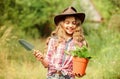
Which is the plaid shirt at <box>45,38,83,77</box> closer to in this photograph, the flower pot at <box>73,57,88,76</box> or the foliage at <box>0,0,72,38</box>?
the flower pot at <box>73,57,88,76</box>

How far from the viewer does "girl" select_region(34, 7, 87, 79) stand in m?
6.13

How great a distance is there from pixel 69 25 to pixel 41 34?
39.1 ft

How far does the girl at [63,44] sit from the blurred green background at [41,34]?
33 cm

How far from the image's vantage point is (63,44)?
6.22 meters

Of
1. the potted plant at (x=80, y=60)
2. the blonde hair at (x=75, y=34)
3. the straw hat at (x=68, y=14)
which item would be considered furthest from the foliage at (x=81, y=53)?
the straw hat at (x=68, y=14)

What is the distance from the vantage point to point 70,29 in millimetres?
6223

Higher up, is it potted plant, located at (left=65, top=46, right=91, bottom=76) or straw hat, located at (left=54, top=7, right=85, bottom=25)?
straw hat, located at (left=54, top=7, right=85, bottom=25)

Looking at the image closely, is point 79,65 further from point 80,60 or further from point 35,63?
point 35,63

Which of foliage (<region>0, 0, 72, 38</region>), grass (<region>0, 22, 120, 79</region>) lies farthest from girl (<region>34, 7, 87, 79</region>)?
foliage (<region>0, 0, 72, 38</region>)

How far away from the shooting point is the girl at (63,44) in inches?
241

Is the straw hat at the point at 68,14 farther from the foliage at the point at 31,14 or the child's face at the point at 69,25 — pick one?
the foliage at the point at 31,14

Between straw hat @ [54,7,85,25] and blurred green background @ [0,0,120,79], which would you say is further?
blurred green background @ [0,0,120,79]

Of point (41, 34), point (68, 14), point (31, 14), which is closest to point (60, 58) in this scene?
point (68, 14)

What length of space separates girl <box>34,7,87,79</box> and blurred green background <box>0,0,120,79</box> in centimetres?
33
